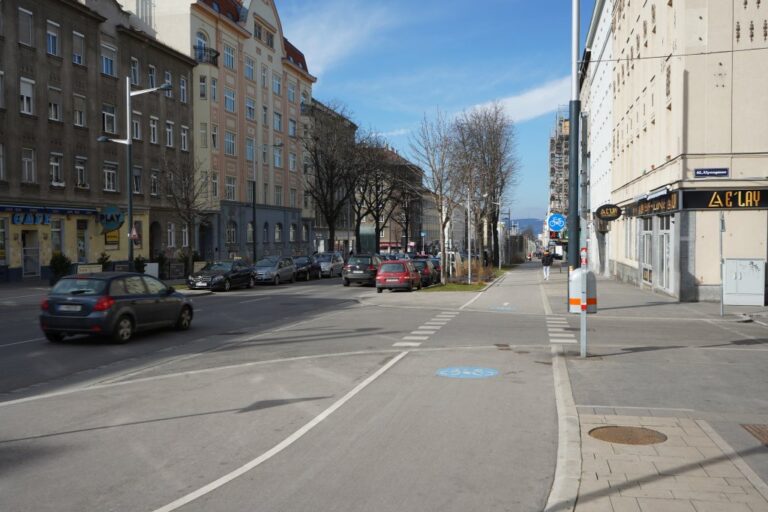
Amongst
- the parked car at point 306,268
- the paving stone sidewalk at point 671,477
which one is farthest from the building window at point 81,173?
the paving stone sidewalk at point 671,477

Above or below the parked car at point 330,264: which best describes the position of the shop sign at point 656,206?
above

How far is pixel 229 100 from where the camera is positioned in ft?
178

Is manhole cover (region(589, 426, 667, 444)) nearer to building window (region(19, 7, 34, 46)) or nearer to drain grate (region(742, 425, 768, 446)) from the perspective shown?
drain grate (region(742, 425, 768, 446))

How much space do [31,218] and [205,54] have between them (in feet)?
70.8

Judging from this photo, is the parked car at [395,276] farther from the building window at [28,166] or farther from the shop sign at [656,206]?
the building window at [28,166]

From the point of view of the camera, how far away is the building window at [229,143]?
53938 millimetres

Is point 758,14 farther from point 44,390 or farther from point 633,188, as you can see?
point 44,390

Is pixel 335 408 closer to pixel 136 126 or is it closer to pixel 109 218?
pixel 109 218

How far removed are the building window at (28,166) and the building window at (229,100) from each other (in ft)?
69.4

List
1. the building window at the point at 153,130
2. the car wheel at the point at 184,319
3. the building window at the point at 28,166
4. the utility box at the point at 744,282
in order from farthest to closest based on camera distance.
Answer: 1. the building window at the point at 153,130
2. the building window at the point at 28,166
3. the utility box at the point at 744,282
4. the car wheel at the point at 184,319

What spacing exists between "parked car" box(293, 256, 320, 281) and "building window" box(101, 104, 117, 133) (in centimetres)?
1306

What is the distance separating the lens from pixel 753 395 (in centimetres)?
908

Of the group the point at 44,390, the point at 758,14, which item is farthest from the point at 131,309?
the point at 758,14

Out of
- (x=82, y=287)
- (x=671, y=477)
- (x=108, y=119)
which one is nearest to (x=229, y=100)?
(x=108, y=119)
